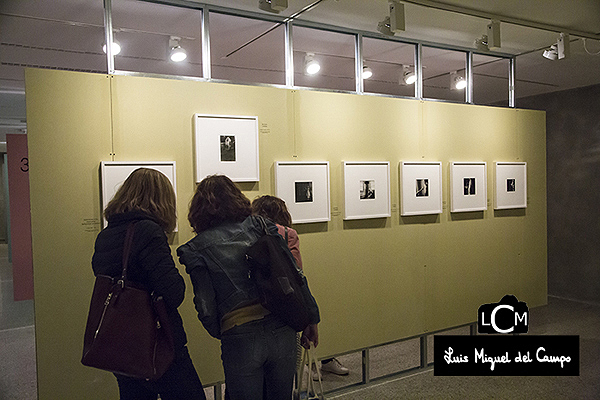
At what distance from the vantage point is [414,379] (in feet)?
14.6

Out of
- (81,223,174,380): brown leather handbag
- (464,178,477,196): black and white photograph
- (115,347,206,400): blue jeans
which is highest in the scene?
(464,178,477,196): black and white photograph

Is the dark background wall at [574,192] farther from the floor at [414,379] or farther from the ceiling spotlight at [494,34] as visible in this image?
the ceiling spotlight at [494,34]

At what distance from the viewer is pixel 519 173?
207 inches

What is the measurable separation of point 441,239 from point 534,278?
4.75 ft

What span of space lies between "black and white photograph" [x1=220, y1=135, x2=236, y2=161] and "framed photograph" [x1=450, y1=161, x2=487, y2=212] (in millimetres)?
2245

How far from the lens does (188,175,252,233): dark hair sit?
2.43 metres

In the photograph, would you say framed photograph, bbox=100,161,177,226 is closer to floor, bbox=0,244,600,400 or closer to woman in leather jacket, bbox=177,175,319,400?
woman in leather jacket, bbox=177,175,319,400

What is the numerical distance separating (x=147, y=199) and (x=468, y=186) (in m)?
3.43

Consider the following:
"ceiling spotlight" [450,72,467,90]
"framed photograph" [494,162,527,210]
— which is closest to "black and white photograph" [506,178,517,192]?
"framed photograph" [494,162,527,210]

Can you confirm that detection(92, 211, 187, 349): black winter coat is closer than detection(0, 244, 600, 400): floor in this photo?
Yes

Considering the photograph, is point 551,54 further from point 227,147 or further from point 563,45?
point 227,147

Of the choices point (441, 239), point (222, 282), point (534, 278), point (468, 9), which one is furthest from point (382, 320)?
point (468, 9)

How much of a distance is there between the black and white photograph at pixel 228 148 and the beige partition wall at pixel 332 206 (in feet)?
0.67

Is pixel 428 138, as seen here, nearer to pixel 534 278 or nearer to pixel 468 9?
pixel 468 9
